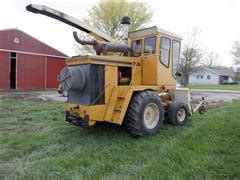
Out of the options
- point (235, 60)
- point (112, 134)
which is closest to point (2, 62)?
point (112, 134)

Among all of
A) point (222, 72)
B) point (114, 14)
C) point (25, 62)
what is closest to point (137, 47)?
point (25, 62)

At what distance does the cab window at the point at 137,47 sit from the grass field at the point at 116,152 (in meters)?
1.96

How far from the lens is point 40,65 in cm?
2577

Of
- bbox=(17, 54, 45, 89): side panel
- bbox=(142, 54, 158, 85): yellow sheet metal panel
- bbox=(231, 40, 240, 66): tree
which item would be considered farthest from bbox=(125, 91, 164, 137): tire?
bbox=(231, 40, 240, 66): tree

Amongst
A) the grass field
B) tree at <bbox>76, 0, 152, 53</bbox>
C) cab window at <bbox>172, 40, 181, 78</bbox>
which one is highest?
tree at <bbox>76, 0, 152, 53</bbox>

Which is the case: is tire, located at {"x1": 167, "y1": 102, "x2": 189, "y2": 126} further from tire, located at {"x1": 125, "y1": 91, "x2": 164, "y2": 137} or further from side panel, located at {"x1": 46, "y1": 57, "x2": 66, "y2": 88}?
side panel, located at {"x1": 46, "y1": 57, "x2": 66, "y2": 88}

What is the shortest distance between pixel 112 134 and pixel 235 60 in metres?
48.7

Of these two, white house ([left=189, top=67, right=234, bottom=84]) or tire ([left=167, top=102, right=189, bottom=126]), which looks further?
white house ([left=189, top=67, right=234, bottom=84])

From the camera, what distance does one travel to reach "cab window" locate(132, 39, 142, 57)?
23.7ft

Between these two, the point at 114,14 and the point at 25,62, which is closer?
the point at 25,62

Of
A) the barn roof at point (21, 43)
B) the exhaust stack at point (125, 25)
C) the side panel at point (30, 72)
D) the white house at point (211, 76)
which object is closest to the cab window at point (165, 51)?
the exhaust stack at point (125, 25)

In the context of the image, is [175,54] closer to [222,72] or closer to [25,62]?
[25,62]

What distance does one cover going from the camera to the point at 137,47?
288 inches

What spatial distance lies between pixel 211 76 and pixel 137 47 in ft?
229
